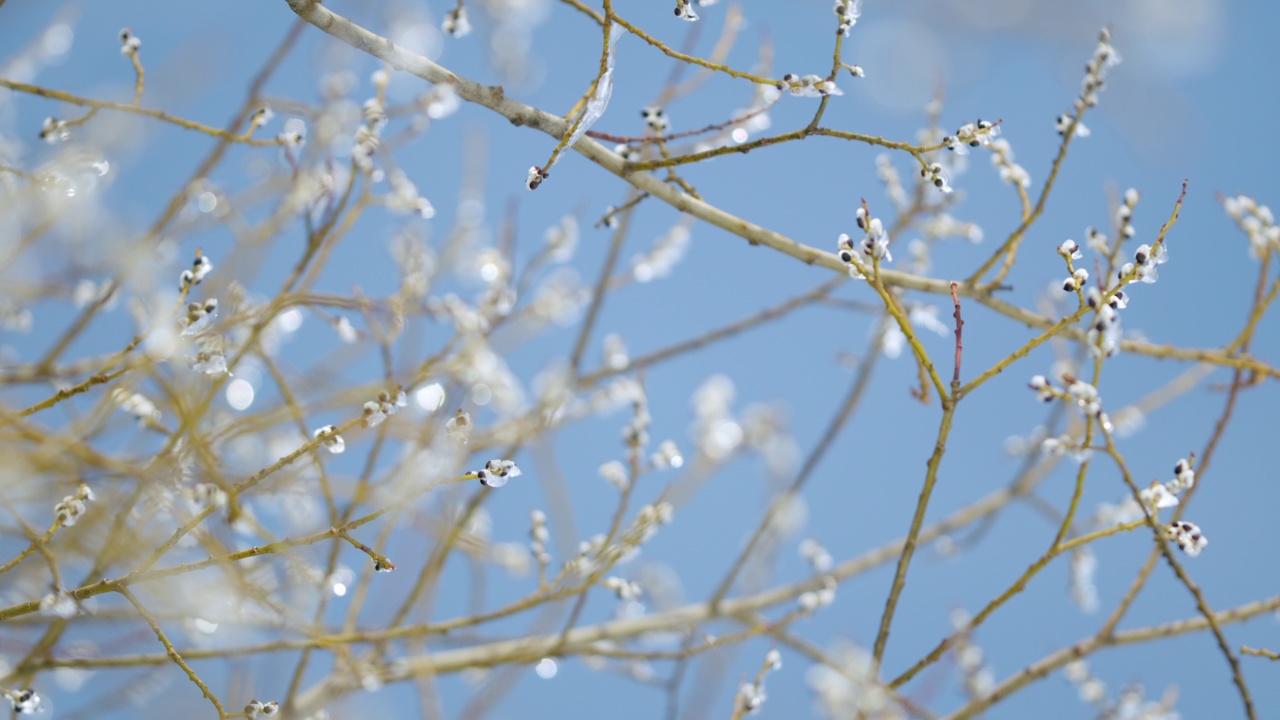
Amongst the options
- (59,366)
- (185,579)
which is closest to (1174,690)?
(185,579)

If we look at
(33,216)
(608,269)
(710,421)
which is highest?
(710,421)

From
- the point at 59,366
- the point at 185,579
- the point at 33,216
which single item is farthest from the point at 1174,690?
the point at 33,216

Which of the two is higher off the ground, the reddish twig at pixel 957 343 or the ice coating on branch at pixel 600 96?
the ice coating on branch at pixel 600 96

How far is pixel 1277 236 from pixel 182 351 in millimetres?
1876

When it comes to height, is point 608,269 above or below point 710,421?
below

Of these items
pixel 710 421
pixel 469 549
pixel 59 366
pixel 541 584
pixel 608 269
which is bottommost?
pixel 541 584

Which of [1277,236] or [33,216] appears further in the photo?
[33,216]

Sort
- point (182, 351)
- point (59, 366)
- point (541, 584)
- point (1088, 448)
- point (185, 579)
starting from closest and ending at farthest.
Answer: point (182, 351), point (1088, 448), point (185, 579), point (541, 584), point (59, 366)

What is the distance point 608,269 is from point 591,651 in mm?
890

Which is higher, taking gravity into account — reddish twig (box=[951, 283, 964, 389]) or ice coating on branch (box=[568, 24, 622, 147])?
ice coating on branch (box=[568, 24, 622, 147])

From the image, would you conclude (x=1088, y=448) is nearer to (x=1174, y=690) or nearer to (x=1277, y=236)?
(x=1277, y=236)

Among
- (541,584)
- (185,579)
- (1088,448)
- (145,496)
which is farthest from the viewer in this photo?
(541,584)

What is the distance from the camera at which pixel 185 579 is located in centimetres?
150

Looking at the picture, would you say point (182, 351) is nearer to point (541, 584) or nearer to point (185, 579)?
point (185, 579)
